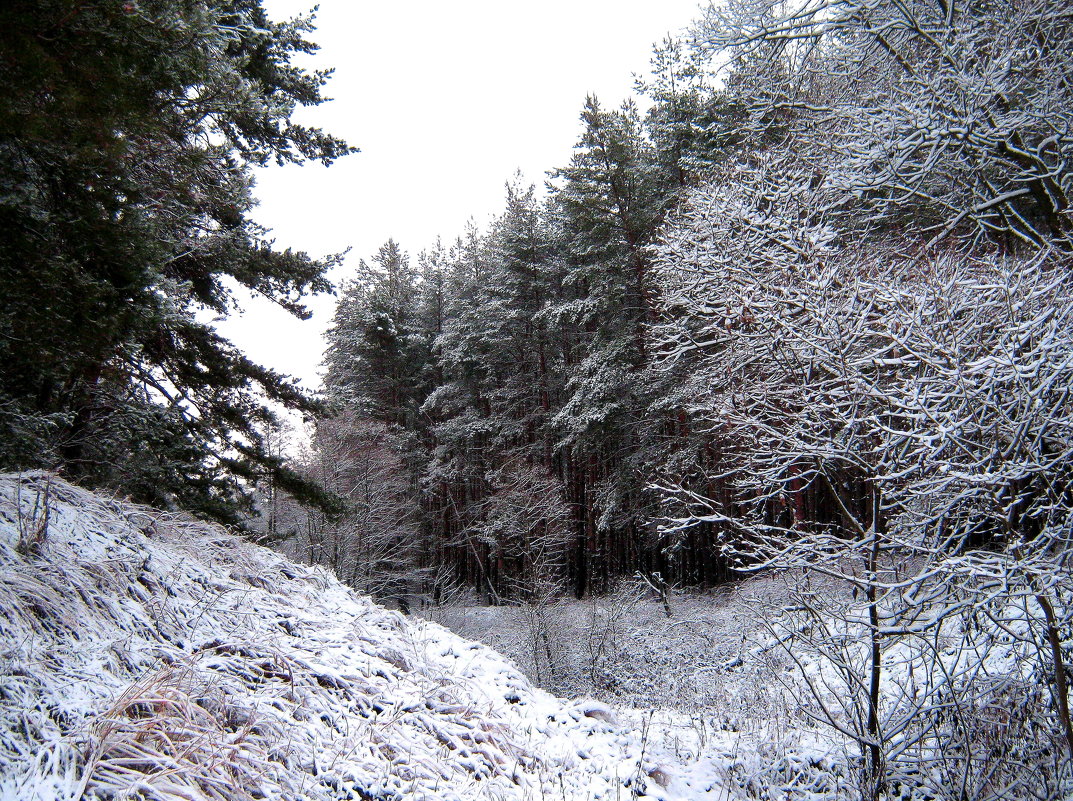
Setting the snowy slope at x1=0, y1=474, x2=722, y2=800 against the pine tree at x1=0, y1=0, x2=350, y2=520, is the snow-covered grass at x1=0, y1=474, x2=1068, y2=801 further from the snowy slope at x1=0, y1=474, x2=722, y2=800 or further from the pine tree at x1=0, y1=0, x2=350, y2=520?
the pine tree at x1=0, y1=0, x2=350, y2=520

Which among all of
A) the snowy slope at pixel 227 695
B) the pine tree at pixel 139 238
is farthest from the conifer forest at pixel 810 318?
the snowy slope at pixel 227 695

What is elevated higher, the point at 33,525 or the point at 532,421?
the point at 532,421

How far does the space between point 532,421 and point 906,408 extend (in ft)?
64.1

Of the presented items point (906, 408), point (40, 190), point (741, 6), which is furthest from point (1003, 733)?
point (40, 190)

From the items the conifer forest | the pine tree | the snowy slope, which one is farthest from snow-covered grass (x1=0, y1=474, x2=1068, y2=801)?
the pine tree

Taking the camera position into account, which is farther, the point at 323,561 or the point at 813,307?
the point at 323,561

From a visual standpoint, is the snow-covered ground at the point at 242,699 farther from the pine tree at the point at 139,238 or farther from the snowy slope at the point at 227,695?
→ the pine tree at the point at 139,238

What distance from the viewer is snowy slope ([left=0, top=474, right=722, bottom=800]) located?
2.75 meters

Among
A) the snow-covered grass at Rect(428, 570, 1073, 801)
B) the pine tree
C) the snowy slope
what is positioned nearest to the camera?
the snowy slope

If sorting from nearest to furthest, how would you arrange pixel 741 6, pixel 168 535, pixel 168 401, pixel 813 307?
pixel 813 307 → pixel 741 6 → pixel 168 535 → pixel 168 401

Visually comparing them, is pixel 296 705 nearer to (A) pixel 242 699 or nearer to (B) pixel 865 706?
(A) pixel 242 699

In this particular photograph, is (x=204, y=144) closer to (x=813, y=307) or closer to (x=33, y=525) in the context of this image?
(x=33, y=525)

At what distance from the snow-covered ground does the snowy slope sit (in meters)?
0.01

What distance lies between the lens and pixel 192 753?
2873 millimetres
